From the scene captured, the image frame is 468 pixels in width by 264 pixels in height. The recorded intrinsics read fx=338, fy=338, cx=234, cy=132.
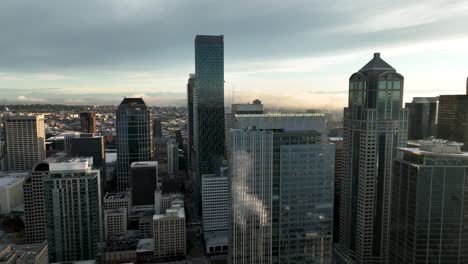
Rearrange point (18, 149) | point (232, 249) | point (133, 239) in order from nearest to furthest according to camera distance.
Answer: point (232, 249), point (133, 239), point (18, 149)

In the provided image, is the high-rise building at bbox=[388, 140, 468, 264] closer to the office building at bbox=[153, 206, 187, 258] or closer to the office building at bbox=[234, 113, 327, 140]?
the office building at bbox=[234, 113, 327, 140]

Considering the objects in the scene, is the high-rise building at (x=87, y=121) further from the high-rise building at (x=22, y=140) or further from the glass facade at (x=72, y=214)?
the glass facade at (x=72, y=214)

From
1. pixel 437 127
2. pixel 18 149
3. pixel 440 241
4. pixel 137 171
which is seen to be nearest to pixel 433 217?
pixel 440 241

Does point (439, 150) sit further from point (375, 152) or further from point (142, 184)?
point (142, 184)

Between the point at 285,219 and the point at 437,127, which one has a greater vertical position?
the point at 437,127

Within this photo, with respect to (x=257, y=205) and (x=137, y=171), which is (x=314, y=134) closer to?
(x=257, y=205)

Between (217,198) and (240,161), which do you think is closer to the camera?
(240,161)
